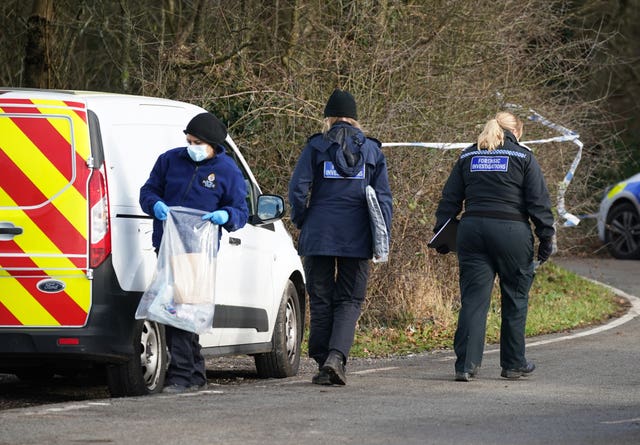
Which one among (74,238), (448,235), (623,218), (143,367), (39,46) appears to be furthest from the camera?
(623,218)

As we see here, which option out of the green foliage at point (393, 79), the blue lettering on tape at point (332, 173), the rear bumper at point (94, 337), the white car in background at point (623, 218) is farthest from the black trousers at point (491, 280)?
the white car in background at point (623, 218)

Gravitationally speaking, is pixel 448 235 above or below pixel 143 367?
above

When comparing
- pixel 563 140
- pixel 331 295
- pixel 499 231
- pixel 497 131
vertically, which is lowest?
pixel 331 295

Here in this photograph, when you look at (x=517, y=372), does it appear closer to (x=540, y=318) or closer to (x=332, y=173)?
(x=332, y=173)

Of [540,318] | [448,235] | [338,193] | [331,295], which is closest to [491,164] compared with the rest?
[448,235]

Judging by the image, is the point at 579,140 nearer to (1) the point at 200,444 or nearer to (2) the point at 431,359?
(2) the point at 431,359

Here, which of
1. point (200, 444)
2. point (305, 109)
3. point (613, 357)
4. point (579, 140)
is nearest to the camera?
point (200, 444)

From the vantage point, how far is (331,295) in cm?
975

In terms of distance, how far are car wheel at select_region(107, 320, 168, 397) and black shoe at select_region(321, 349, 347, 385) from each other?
1040 mm

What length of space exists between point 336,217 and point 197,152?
1137 millimetres

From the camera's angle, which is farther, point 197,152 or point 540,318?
point 540,318

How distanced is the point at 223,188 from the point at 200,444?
2796 mm

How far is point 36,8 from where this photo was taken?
1553 cm

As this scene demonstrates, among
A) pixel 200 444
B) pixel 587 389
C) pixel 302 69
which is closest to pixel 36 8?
pixel 302 69
